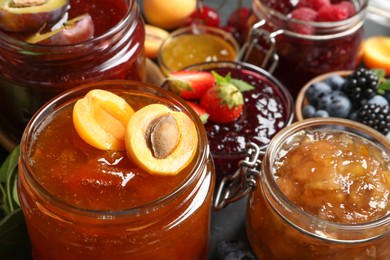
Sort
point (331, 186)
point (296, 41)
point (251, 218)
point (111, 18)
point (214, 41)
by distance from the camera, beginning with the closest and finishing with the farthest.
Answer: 1. point (331, 186)
2. point (251, 218)
3. point (111, 18)
4. point (296, 41)
5. point (214, 41)

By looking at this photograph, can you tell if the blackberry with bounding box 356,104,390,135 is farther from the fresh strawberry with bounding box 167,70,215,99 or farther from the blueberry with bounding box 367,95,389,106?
the fresh strawberry with bounding box 167,70,215,99

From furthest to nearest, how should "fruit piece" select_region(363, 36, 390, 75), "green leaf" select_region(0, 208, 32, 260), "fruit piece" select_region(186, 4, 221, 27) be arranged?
"fruit piece" select_region(186, 4, 221, 27) → "fruit piece" select_region(363, 36, 390, 75) → "green leaf" select_region(0, 208, 32, 260)

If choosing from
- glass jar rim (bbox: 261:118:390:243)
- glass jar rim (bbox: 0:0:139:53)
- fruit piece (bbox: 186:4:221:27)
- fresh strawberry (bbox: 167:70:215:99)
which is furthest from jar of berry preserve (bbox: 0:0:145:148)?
fruit piece (bbox: 186:4:221:27)

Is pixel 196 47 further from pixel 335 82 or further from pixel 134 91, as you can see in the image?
pixel 134 91

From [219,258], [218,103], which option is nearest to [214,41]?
[218,103]

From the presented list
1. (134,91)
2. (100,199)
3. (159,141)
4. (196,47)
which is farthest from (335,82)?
(100,199)

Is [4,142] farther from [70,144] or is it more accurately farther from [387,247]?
[387,247]
